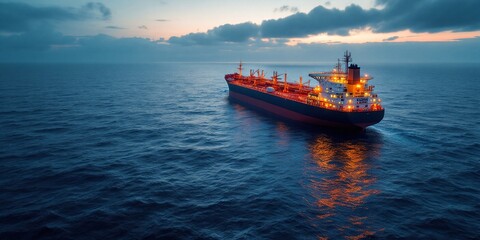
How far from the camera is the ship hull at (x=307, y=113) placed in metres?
53.1

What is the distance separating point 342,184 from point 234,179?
12.6m

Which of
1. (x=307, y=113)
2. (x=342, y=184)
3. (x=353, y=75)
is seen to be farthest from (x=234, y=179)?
(x=353, y=75)

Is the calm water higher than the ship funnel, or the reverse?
the ship funnel

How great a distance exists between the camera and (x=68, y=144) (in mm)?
45000

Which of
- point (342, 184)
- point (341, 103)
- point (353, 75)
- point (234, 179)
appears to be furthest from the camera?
point (353, 75)

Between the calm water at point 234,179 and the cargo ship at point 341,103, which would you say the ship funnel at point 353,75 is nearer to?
the cargo ship at point 341,103

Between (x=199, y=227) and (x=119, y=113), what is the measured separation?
55.9 m

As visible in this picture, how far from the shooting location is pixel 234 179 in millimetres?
34031

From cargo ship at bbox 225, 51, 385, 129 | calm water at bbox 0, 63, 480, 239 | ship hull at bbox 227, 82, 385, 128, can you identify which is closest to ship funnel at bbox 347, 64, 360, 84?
cargo ship at bbox 225, 51, 385, 129

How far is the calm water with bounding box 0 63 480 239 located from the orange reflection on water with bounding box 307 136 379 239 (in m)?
0.15

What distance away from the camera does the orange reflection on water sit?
2448cm

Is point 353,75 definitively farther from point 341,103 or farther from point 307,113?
point 307,113

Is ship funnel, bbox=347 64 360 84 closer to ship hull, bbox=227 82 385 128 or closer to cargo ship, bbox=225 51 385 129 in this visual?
cargo ship, bbox=225 51 385 129

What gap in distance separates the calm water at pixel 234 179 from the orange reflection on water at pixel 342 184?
145 mm
